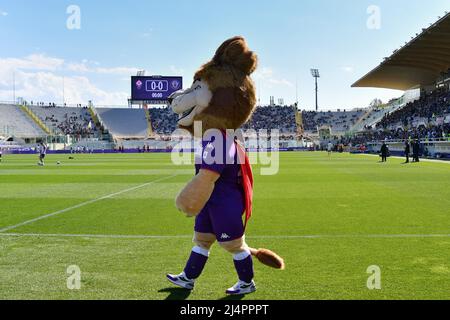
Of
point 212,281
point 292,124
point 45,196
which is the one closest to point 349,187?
point 45,196

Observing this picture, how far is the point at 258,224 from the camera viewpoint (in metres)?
7.85

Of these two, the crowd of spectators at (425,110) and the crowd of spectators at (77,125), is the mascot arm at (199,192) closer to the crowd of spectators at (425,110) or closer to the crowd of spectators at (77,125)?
the crowd of spectators at (425,110)

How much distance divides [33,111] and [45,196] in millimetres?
69306

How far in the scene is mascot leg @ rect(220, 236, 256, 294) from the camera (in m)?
4.18

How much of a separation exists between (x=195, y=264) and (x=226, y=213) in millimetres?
589

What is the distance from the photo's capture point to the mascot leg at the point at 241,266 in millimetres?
4184

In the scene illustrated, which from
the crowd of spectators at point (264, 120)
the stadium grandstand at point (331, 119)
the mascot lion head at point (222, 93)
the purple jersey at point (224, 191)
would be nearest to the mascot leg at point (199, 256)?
the purple jersey at point (224, 191)

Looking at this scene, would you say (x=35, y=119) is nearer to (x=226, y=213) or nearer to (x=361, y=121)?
(x=361, y=121)

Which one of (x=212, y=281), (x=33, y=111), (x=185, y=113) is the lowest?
(x=212, y=281)

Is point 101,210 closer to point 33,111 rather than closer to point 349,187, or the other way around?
point 349,187

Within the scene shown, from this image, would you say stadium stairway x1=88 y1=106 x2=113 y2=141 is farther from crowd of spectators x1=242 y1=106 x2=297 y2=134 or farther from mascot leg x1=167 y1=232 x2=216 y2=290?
mascot leg x1=167 y1=232 x2=216 y2=290

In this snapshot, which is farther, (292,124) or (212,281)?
(292,124)

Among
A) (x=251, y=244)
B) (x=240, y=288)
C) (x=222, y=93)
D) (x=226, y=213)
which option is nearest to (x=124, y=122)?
(x=251, y=244)

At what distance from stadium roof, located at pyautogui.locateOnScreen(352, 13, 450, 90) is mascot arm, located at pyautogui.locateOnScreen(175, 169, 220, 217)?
32029 millimetres
